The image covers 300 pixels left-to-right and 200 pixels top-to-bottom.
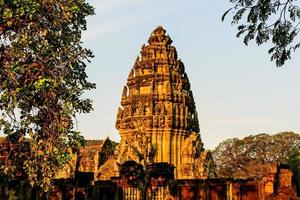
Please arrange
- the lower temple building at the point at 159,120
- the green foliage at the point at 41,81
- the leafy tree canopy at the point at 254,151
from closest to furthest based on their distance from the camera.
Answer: the green foliage at the point at 41,81, the lower temple building at the point at 159,120, the leafy tree canopy at the point at 254,151

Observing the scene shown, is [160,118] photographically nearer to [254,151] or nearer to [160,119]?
[160,119]

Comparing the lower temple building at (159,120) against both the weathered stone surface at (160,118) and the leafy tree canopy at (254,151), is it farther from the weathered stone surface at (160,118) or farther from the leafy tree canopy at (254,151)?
the leafy tree canopy at (254,151)

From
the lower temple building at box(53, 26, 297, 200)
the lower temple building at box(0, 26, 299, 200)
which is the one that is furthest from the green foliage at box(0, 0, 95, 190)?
the lower temple building at box(53, 26, 297, 200)

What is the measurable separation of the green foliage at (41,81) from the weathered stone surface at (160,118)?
30.3 m

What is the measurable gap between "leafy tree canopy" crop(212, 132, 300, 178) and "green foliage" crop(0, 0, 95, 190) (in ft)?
188

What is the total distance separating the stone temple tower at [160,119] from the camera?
45.8 meters

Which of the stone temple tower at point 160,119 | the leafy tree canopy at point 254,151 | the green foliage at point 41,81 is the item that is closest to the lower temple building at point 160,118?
the stone temple tower at point 160,119

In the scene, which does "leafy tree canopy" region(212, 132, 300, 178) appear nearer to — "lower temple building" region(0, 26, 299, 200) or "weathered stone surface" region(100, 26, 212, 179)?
"lower temple building" region(0, 26, 299, 200)

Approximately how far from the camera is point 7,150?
48.0 feet

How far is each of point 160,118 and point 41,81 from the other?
33.3 metres

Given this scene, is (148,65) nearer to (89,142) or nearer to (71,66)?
(89,142)

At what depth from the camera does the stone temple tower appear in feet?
150

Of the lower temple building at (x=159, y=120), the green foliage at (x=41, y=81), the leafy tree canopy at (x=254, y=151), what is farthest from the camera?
the leafy tree canopy at (x=254, y=151)

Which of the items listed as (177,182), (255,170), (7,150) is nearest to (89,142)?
(255,170)
